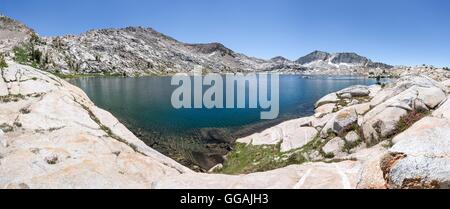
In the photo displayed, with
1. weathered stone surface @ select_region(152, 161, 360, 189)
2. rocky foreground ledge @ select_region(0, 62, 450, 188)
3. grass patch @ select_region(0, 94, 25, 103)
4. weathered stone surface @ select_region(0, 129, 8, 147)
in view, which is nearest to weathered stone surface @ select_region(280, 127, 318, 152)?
rocky foreground ledge @ select_region(0, 62, 450, 188)

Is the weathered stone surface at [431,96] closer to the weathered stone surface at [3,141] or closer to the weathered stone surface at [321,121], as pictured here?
the weathered stone surface at [321,121]

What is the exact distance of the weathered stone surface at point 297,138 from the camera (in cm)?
3994

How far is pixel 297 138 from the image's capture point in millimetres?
41594

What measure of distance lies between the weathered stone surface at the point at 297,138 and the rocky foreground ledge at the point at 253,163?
0.16 m

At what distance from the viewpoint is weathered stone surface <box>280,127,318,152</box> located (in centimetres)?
3994

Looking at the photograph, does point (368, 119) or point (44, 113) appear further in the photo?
point (368, 119)

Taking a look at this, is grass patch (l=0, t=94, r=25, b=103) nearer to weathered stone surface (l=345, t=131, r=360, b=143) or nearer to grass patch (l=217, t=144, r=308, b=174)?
grass patch (l=217, t=144, r=308, b=174)

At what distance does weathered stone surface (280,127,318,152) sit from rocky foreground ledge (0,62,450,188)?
0.16 meters

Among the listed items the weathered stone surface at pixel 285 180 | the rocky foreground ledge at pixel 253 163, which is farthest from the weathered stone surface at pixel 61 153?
the weathered stone surface at pixel 285 180

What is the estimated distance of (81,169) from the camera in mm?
19547

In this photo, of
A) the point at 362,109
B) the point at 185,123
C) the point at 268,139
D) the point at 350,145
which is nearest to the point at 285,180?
the point at 350,145
